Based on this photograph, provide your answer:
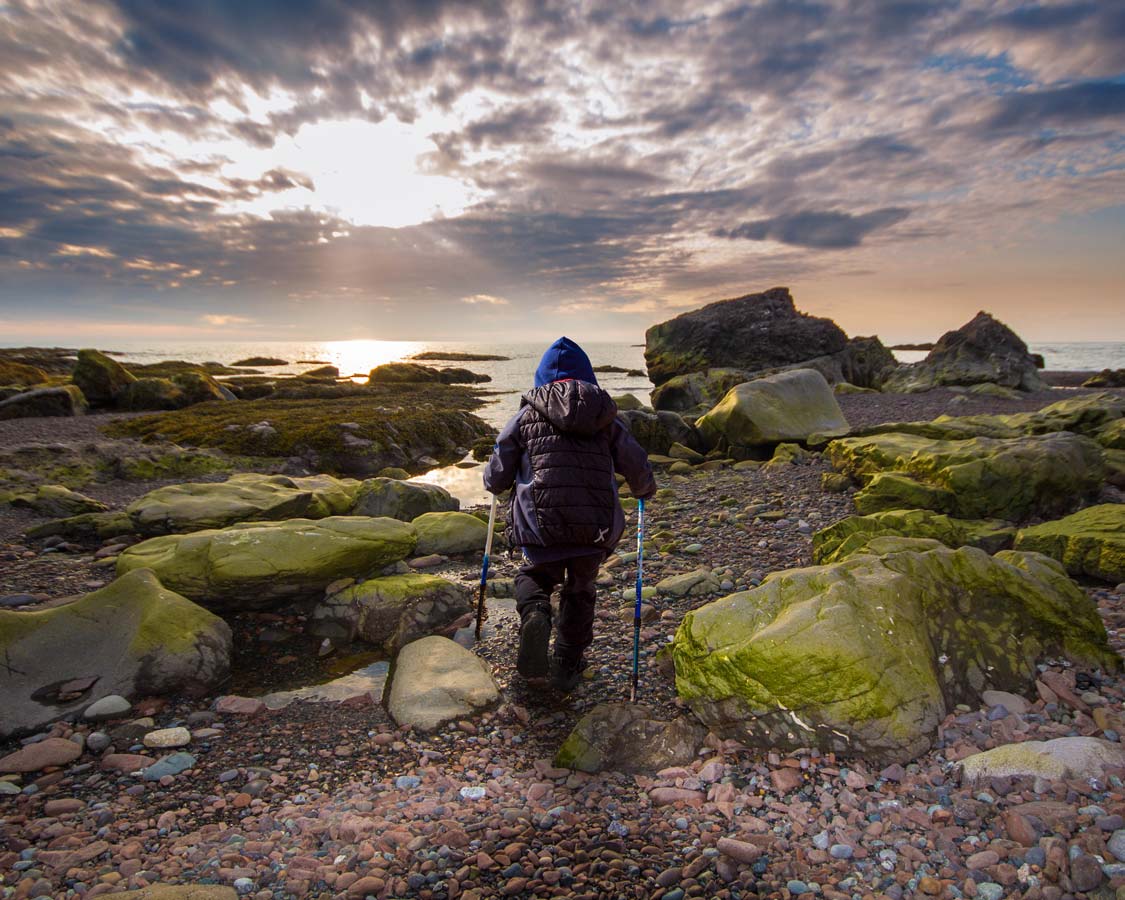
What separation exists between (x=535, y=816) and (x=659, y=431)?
16043mm

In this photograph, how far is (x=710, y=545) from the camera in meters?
9.45

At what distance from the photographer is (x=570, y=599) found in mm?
5645

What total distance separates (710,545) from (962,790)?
5.80 m

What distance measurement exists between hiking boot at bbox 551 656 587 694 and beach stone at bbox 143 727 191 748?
314cm

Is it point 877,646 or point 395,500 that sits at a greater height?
point 877,646

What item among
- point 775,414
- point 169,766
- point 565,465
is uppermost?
point 565,465

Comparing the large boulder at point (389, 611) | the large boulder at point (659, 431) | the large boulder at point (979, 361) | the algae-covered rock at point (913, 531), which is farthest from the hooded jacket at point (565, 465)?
the large boulder at point (979, 361)

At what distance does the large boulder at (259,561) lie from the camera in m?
6.95

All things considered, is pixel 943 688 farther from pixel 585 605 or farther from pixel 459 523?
pixel 459 523

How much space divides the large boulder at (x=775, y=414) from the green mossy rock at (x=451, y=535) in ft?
31.1

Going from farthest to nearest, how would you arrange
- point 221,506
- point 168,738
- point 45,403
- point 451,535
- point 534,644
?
point 45,403 → point 451,535 → point 221,506 → point 534,644 → point 168,738

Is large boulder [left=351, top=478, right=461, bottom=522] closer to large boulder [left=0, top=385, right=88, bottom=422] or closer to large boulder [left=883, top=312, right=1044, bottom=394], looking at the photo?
large boulder [left=0, top=385, right=88, bottom=422]

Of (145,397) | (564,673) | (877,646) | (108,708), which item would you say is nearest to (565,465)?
(564,673)

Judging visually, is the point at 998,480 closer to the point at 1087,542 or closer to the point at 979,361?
the point at 1087,542
